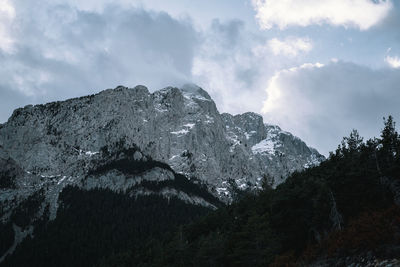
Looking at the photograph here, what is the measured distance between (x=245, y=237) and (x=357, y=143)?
157ft

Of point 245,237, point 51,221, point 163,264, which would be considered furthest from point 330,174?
point 51,221

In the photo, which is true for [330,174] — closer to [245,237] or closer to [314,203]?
[314,203]

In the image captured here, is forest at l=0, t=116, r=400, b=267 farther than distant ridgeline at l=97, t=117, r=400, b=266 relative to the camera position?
Yes

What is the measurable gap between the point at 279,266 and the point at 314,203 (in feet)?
40.9

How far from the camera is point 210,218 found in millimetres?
86812

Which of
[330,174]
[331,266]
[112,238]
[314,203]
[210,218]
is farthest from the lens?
[112,238]

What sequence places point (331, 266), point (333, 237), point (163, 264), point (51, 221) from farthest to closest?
1. point (51, 221)
2. point (163, 264)
3. point (333, 237)
4. point (331, 266)

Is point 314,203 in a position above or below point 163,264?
above

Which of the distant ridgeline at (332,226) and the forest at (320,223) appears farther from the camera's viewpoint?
the forest at (320,223)

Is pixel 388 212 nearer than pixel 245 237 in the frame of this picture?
Yes

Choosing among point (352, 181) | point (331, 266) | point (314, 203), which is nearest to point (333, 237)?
point (331, 266)

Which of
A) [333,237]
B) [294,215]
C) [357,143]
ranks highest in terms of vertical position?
[357,143]

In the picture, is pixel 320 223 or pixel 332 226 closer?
pixel 332 226

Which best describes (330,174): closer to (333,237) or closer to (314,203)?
(314,203)
